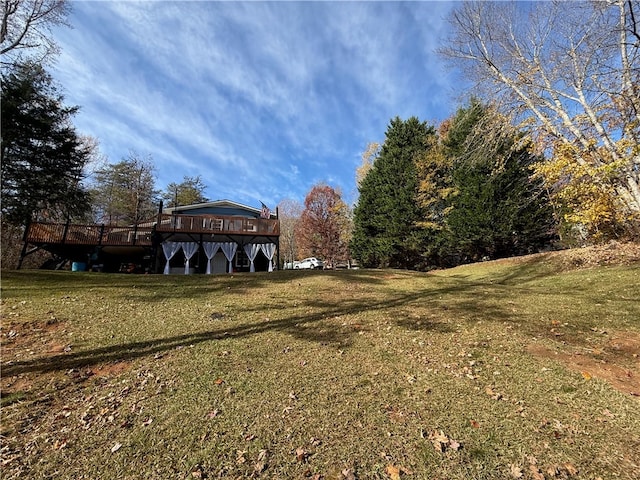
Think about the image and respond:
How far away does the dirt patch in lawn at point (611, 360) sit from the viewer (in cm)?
381

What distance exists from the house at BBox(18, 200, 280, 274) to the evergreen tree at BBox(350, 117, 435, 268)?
7386 millimetres

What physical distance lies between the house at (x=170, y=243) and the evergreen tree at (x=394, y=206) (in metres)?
7.39

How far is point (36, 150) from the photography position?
50.9 feet

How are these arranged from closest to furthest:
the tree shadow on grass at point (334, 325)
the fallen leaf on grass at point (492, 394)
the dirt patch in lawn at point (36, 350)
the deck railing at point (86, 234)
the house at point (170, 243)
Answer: the fallen leaf on grass at point (492, 394) → the dirt patch in lawn at point (36, 350) → the tree shadow on grass at point (334, 325) → the deck railing at point (86, 234) → the house at point (170, 243)

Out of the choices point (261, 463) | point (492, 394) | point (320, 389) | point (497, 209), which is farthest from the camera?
point (497, 209)

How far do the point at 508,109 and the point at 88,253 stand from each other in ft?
72.9

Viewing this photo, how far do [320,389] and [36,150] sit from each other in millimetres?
19247

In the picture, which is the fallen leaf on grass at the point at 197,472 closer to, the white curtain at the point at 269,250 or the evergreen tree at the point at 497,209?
the evergreen tree at the point at 497,209

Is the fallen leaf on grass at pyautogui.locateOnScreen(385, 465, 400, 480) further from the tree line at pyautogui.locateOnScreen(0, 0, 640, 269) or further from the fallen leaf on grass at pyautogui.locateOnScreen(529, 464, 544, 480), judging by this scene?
the tree line at pyautogui.locateOnScreen(0, 0, 640, 269)

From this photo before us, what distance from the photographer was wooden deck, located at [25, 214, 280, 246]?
16.4m

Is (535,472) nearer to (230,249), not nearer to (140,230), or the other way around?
(230,249)

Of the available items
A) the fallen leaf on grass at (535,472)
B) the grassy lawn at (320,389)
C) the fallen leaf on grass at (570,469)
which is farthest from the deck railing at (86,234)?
the fallen leaf on grass at (570,469)

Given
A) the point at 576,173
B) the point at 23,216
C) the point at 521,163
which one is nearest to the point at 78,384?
the point at 576,173

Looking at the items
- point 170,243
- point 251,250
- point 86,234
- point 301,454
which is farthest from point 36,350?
point 251,250
